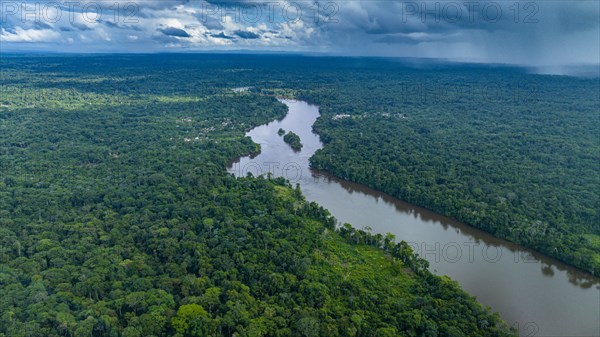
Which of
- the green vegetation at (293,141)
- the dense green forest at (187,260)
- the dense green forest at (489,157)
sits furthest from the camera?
the green vegetation at (293,141)

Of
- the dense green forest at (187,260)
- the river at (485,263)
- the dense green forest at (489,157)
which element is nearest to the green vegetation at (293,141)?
the dense green forest at (489,157)

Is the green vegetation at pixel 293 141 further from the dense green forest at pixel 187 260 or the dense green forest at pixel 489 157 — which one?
the dense green forest at pixel 187 260

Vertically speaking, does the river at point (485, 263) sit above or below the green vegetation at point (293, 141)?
below

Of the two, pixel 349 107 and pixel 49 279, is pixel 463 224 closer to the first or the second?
pixel 49 279

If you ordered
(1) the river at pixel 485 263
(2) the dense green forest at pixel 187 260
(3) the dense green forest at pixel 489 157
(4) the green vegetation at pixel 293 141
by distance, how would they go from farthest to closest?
(4) the green vegetation at pixel 293 141 → (3) the dense green forest at pixel 489 157 → (1) the river at pixel 485 263 → (2) the dense green forest at pixel 187 260

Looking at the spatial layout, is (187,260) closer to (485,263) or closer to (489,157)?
(485,263)

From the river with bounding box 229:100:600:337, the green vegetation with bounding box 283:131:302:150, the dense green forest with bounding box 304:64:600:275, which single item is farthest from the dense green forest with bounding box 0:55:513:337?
the green vegetation with bounding box 283:131:302:150

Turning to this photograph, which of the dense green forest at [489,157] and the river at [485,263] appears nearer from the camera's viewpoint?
the river at [485,263]
